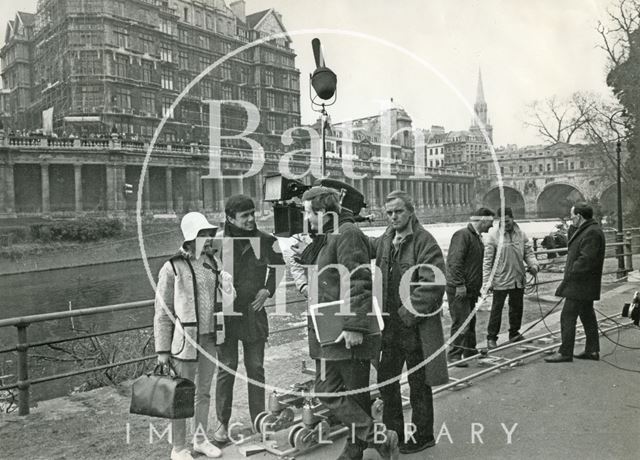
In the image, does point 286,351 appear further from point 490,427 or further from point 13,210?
point 13,210

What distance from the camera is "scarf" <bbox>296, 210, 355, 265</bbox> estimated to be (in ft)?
11.9

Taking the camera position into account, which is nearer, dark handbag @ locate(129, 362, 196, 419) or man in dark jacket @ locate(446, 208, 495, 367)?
dark handbag @ locate(129, 362, 196, 419)

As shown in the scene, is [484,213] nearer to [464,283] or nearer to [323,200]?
[464,283]

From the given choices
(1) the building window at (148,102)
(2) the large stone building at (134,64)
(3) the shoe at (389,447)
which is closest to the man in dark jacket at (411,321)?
(3) the shoe at (389,447)

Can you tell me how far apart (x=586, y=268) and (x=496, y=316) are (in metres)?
1.35

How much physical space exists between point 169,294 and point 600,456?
3048 millimetres

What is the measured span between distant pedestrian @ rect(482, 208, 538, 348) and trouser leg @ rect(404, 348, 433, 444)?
3.04m

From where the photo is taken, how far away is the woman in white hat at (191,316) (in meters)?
3.69

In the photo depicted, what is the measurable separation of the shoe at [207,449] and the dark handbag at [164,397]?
0.48m

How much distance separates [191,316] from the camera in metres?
3.75

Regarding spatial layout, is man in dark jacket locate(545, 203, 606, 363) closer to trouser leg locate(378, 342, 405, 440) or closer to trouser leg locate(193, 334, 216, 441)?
trouser leg locate(378, 342, 405, 440)

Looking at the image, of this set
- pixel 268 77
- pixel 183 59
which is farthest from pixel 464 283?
pixel 268 77

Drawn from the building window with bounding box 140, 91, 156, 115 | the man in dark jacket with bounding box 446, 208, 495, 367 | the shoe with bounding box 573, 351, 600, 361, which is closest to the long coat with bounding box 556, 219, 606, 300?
the shoe with bounding box 573, 351, 600, 361

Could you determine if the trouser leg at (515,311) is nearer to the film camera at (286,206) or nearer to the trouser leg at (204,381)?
the film camera at (286,206)
